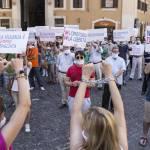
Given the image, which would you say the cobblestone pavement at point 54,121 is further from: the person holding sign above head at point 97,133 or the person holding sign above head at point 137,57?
the person holding sign above head at point 97,133

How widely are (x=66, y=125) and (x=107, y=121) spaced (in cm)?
610

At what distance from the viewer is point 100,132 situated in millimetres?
2500

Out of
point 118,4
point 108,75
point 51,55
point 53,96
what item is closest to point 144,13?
point 118,4

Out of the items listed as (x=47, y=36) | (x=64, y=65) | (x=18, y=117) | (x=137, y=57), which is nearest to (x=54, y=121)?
(x=64, y=65)

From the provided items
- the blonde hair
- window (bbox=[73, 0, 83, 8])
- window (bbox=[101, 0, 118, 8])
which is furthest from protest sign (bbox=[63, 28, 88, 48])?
window (bbox=[101, 0, 118, 8])

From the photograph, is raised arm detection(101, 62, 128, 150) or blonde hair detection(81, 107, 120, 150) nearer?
blonde hair detection(81, 107, 120, 150)

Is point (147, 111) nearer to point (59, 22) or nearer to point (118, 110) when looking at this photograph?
point (118, 110)

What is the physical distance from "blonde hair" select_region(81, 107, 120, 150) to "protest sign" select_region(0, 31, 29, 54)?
6113 mm

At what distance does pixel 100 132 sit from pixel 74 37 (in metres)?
9.26

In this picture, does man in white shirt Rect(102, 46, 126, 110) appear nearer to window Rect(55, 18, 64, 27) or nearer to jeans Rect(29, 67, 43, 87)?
jeans Rect(29, 67, 43, 87)

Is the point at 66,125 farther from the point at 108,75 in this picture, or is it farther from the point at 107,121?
the point at 107,121

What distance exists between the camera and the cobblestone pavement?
7258 millimetres

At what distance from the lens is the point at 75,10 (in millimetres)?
41094

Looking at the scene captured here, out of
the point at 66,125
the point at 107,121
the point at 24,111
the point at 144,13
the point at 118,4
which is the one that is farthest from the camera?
the point at 144,13
